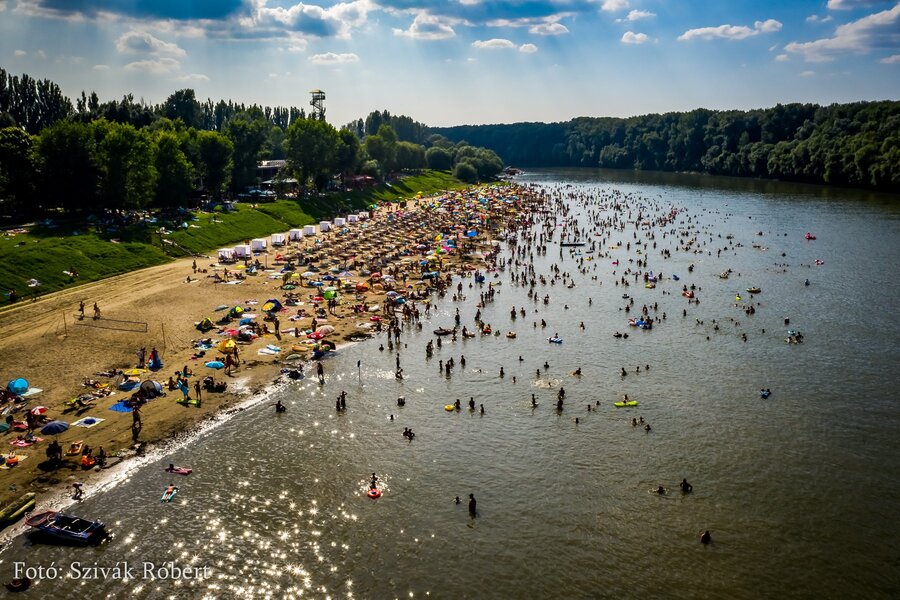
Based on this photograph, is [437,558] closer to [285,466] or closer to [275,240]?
[285,466]

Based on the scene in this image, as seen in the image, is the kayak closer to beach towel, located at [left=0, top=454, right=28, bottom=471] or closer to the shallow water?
the shallow water

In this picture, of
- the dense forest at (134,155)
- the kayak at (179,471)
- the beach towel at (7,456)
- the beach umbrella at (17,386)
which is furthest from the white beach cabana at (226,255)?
the kayak at (179,471)

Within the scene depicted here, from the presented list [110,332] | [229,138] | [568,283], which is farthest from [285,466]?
[229,138]

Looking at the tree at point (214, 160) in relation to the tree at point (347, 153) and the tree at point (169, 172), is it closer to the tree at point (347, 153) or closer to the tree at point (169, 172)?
the tree at point (169, 172)

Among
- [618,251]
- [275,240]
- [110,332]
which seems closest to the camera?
[110,332]

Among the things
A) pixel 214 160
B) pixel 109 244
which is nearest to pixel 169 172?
pixel 214 160
